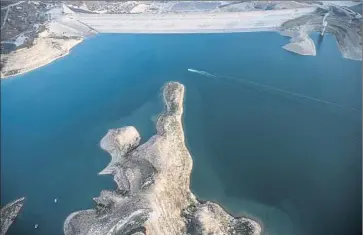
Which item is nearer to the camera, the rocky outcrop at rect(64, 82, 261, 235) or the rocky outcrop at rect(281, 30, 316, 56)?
the rocky outcrop at rect(64, 82, 261, 235)

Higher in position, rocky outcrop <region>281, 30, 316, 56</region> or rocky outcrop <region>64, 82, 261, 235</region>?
rocky outcrop <region>281, 30, 316, 56</region>

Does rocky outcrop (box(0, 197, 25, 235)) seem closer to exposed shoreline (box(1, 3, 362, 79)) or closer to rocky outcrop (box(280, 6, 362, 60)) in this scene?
exposed shoreline (box(1, 3, 362, 79))

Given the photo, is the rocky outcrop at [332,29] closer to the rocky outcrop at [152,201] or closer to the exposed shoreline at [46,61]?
the rocky outcrop at [152,201]

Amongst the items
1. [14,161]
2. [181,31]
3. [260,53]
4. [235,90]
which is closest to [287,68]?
[260,53]

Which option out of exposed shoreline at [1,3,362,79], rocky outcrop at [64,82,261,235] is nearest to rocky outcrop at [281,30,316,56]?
exposed shoreline at [1,3,362,79]

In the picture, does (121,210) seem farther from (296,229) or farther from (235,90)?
(235,90)

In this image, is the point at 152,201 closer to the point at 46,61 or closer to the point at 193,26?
the point at 46,61
